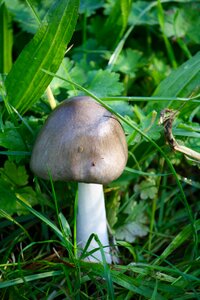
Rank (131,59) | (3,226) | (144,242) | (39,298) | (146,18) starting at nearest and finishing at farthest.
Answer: (39,298) < (3,226) < (144,242) < (131,59) < (146,18)

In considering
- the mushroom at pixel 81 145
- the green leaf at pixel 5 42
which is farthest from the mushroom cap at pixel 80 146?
the green leaf at pixel 5 42

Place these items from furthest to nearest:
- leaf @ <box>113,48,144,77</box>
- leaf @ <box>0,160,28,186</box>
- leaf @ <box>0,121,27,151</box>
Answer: leaf @ <box>113,48,144,77</box>
leaf @ <box>0,160,28,186</box>
leaf @ <box>0,121,27,151</box>

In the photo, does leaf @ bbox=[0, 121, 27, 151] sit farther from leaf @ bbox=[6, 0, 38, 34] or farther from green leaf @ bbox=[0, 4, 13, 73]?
leaf @ bbox=[6, 0, 38, 34]

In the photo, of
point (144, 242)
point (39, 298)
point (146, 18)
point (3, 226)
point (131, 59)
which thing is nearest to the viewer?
point (39, 298)

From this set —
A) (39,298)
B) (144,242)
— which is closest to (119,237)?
(144,242)

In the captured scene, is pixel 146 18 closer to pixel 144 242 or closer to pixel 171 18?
pixel 171 18

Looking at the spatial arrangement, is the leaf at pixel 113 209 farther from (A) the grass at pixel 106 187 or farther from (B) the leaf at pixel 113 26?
(B) the leaf at pixel 113 26

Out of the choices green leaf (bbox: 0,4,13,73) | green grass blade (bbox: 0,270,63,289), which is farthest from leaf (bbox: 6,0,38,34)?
green grass blade (bbox: 0,270,63,289)

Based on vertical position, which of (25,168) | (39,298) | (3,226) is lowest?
(39,298)
